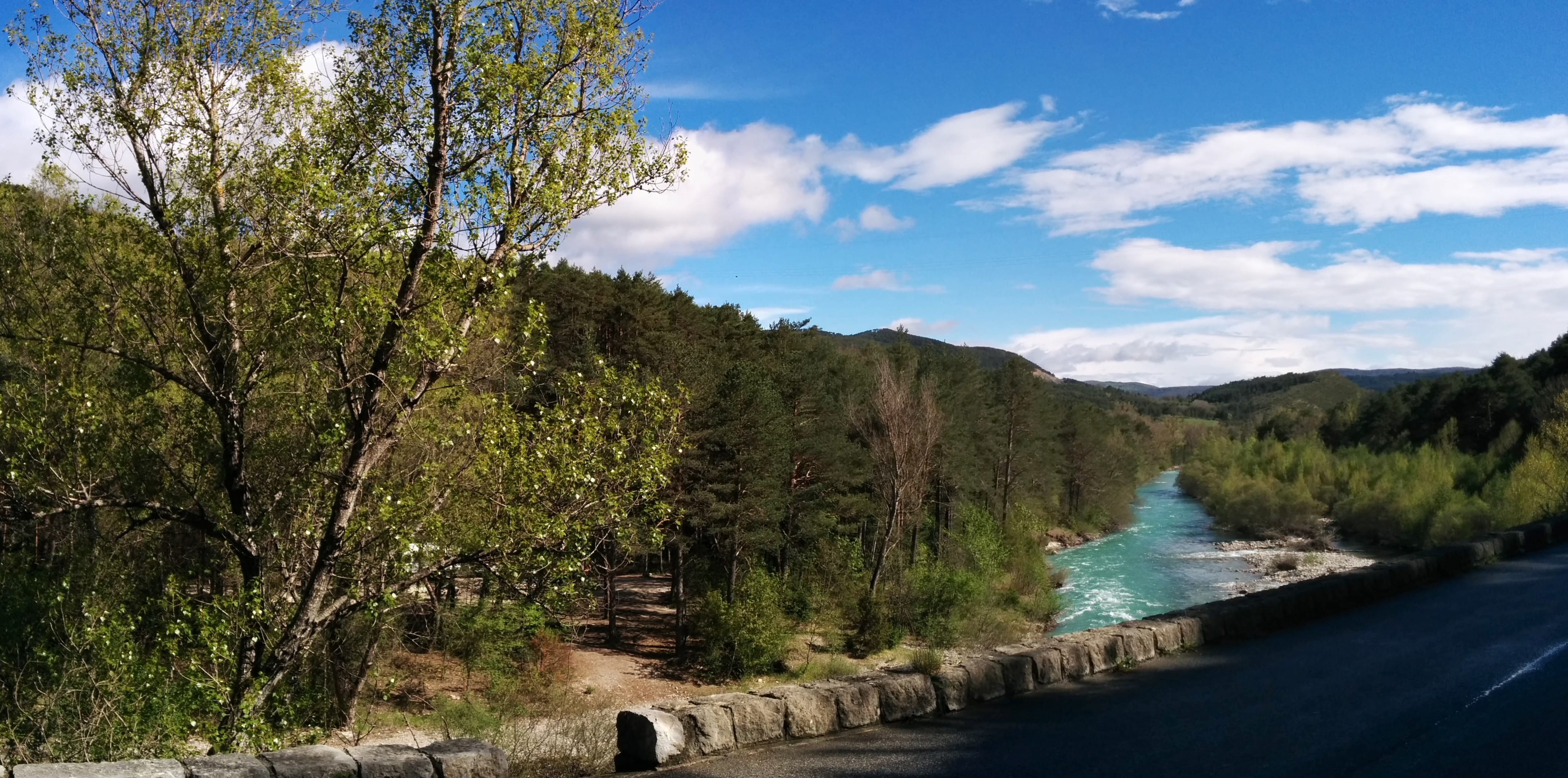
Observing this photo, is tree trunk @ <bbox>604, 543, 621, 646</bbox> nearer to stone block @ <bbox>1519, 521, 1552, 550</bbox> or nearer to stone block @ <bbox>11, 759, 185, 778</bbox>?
stone block @ <bbox>1519, 521, 1552, 550</bbox>

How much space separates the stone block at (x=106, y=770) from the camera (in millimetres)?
4324

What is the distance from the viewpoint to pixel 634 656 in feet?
101

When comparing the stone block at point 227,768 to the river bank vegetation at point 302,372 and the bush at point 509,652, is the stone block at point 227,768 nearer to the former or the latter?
the river bank vegetation at point 302,372

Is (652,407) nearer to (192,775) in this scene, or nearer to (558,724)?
(558,724)

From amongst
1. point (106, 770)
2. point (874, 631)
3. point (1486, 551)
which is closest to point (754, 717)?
point (106, 770)

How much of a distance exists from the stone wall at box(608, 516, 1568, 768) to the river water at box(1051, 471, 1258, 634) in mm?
14218

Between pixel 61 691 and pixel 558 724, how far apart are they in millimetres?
4144

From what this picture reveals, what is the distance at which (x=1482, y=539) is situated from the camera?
14633 mm

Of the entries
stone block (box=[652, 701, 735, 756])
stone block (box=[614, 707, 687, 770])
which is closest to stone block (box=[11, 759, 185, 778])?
stone block (box=[614, 707, 687, 770])

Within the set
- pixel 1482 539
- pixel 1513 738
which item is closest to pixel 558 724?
pixel 1513 738

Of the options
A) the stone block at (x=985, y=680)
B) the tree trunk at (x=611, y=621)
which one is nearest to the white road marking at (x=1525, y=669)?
the stone block at (x=985, y=680)

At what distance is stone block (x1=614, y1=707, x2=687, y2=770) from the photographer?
5.82 meters

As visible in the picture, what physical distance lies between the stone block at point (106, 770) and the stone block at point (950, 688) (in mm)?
5163

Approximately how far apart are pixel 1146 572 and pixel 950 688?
4180 cm
